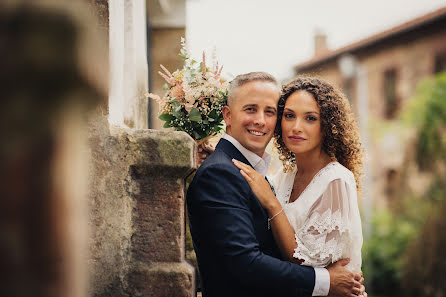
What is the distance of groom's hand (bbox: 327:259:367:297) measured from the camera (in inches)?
96.2

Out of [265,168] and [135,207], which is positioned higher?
[265,168]

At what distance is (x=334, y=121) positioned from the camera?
2.89 m

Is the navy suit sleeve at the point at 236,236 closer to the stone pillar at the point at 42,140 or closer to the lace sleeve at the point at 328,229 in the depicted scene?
the lace sleeve at the point at 328,229

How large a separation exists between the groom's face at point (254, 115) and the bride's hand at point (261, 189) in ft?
0.63

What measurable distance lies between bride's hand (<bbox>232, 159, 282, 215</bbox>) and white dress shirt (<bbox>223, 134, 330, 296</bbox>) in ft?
0.50

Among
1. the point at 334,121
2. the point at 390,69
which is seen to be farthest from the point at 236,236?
the point at 390,69

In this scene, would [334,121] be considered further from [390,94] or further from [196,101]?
[390,94]

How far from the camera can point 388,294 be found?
47.3 ft

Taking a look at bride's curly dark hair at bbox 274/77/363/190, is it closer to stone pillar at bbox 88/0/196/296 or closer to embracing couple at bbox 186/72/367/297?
embracing couple at bbox 186/72/367/297

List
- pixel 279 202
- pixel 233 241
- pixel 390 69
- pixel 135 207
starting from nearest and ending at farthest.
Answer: pixel 135 207, pixel 233 241, pixel 279 202, pixel 390 69

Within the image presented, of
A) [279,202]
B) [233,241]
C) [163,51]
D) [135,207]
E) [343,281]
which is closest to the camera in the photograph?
[135,207]

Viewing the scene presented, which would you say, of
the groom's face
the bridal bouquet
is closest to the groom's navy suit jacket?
the groom's face

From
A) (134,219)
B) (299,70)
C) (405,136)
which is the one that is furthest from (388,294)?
(299,70)

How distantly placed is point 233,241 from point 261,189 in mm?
392
